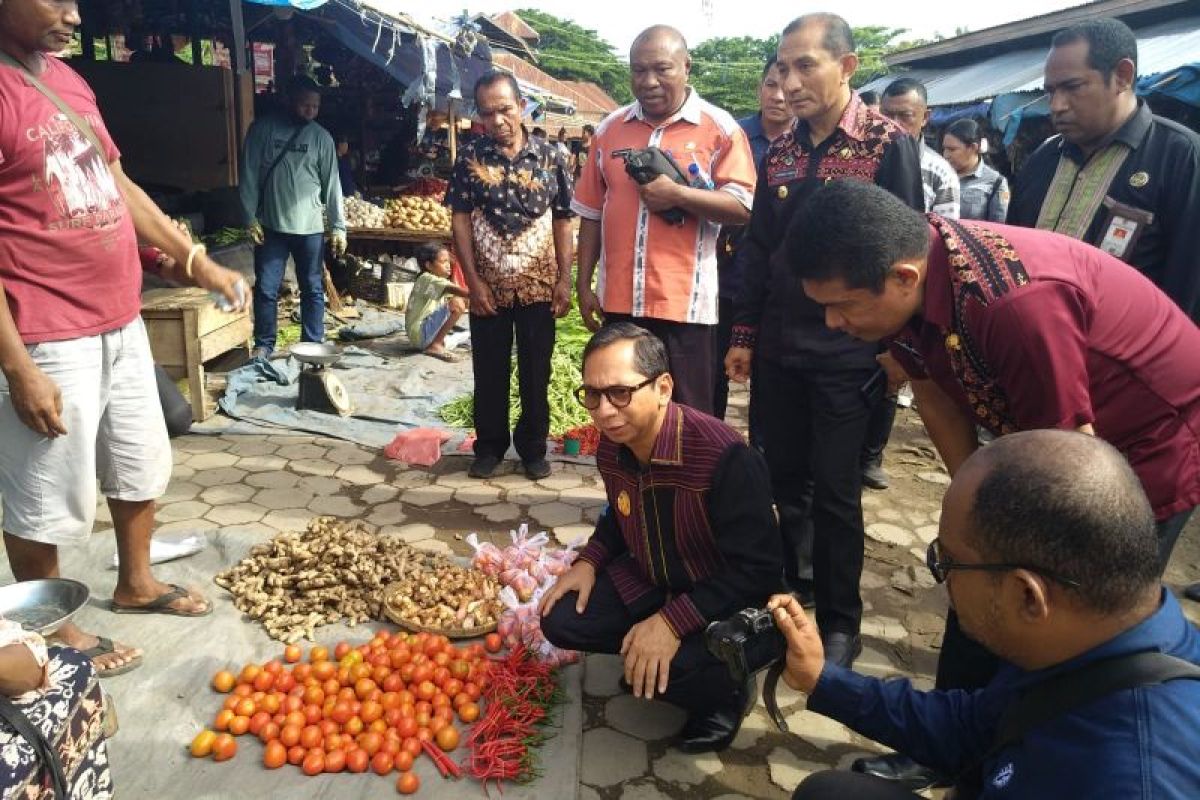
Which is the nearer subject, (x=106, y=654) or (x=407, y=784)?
(x=407, y=784)

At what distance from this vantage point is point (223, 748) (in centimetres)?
255

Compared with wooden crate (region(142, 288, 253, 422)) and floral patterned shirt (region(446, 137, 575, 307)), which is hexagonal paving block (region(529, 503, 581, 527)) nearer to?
floral patterned shirt (region(446, 137, 575, 307))

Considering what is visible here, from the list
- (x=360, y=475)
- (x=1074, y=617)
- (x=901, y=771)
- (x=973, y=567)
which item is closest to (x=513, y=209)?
(x=360, y=475)

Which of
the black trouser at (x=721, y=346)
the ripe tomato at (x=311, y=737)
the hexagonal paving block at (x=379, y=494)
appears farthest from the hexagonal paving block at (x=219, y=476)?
the black trouser at (x=721, y=346)

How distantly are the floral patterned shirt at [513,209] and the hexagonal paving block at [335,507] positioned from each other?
1.49m

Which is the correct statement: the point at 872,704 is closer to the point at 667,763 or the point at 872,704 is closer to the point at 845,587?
the point at 667,763

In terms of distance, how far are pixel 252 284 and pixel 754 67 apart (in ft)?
129

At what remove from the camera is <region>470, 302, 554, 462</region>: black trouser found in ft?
15.8

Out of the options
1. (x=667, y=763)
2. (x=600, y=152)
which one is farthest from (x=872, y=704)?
(x=600, y=152)

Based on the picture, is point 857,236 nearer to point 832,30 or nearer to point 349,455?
point 832,30

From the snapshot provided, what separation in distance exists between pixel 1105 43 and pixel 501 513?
3.53 m

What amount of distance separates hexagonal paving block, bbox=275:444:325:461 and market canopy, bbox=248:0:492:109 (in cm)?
513

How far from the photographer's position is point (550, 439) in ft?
19.3

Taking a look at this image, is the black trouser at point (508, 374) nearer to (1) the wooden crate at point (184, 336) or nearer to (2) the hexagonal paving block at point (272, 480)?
(2) the hexagonal paving block at point (272, 480)
